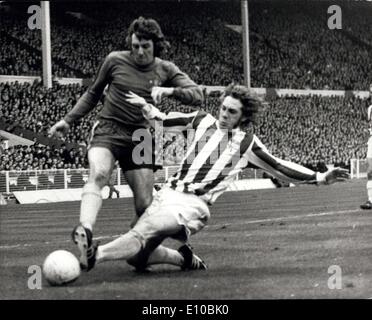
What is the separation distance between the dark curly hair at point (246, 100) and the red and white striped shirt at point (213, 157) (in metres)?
0.13

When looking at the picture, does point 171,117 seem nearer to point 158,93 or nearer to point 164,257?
point 158,93

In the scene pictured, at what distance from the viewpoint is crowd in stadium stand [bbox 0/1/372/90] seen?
3678cm

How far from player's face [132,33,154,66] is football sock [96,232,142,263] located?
1.64 m

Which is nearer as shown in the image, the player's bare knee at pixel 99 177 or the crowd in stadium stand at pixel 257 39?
the player's bare knee at pixel 99 177

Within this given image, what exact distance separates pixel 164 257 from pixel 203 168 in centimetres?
76

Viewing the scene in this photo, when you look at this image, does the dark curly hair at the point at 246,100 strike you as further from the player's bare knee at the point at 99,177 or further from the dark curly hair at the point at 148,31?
the player's bare knee at the point at 99,177

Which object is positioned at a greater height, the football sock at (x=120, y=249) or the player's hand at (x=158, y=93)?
the player's hand at (x=158, y=93)

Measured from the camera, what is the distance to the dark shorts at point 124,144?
657 cm

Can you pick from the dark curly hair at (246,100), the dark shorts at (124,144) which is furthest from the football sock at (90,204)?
the dark curly hair at (246,100)

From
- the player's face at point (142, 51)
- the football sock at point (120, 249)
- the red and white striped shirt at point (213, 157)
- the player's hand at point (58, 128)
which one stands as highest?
the player's face at point (142, 51)

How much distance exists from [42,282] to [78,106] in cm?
160

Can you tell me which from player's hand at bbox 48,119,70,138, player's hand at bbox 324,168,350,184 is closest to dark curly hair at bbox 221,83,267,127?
player's hand at bbox 324,168,350,184

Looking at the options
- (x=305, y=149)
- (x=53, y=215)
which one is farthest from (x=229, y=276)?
(x=305, y=149)
